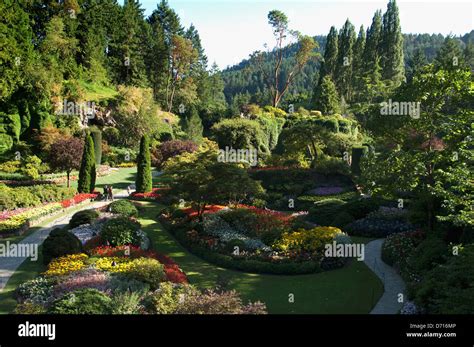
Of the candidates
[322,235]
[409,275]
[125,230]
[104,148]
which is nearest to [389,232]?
[322,235]

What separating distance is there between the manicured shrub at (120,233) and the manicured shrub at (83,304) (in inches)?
289

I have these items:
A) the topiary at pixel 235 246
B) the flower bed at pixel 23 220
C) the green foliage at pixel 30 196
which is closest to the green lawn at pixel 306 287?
the topiary at pixel 235 246

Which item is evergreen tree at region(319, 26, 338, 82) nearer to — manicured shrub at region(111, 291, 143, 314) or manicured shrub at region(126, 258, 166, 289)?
manicured shrub at region(126, 258, 166, 289)

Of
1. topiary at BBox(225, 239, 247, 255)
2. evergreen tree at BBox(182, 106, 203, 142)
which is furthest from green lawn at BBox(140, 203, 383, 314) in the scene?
evergreen tree at BBox(182, 106, 203, 142)

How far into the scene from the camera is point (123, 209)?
2548 cm

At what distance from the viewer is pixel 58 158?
32.5m

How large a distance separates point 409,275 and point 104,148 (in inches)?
1528

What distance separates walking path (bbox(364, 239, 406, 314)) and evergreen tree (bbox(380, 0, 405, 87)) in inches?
1949

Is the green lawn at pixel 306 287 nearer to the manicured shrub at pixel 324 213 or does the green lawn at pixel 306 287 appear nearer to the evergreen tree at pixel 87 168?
the manicured shrub at pixel 324 213

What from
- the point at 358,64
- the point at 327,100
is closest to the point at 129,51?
the point at 327,100

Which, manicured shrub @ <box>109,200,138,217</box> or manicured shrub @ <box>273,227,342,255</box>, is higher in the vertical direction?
manicured shrub @ <box>109,200,138,217</box>

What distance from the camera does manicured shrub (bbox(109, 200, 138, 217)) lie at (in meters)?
25.3

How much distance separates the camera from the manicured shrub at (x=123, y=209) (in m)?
25.3
